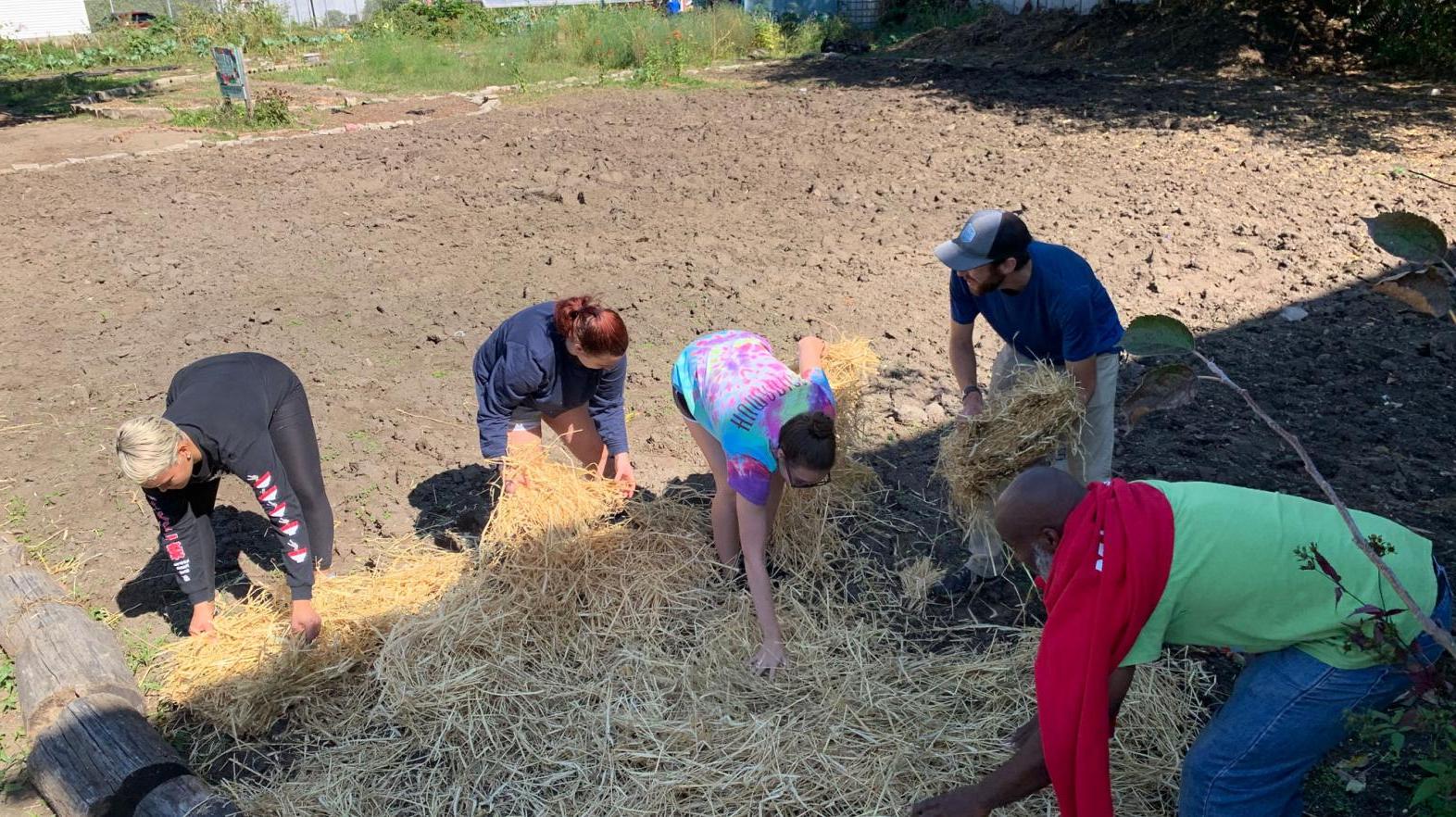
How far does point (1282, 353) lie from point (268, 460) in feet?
18.8

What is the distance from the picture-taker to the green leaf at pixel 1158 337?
1798 millimetres

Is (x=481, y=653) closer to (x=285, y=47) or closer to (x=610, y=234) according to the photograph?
(x=610, y=234)

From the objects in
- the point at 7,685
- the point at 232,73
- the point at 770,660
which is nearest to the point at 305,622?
the point at 7,685

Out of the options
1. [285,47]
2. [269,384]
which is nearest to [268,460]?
[269,384]

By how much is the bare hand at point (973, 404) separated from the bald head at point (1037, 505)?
1537 millimetres

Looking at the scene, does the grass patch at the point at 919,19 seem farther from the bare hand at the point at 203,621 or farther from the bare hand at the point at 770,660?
the bare hand at the point at 203,621

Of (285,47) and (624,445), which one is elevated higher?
(285,47)

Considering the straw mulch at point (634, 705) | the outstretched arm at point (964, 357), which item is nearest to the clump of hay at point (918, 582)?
the straw mulch at point (634, 705)

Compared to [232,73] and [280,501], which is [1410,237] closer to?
[280,501]

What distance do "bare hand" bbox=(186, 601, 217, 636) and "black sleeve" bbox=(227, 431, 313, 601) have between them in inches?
15.0

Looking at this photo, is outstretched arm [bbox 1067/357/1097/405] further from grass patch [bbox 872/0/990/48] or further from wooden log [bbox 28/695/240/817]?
grass patch [bbox 872/0/990/48]

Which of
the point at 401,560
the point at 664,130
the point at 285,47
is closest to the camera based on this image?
the point at 401,560

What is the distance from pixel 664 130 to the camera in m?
12.5

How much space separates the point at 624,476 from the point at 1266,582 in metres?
2.96
